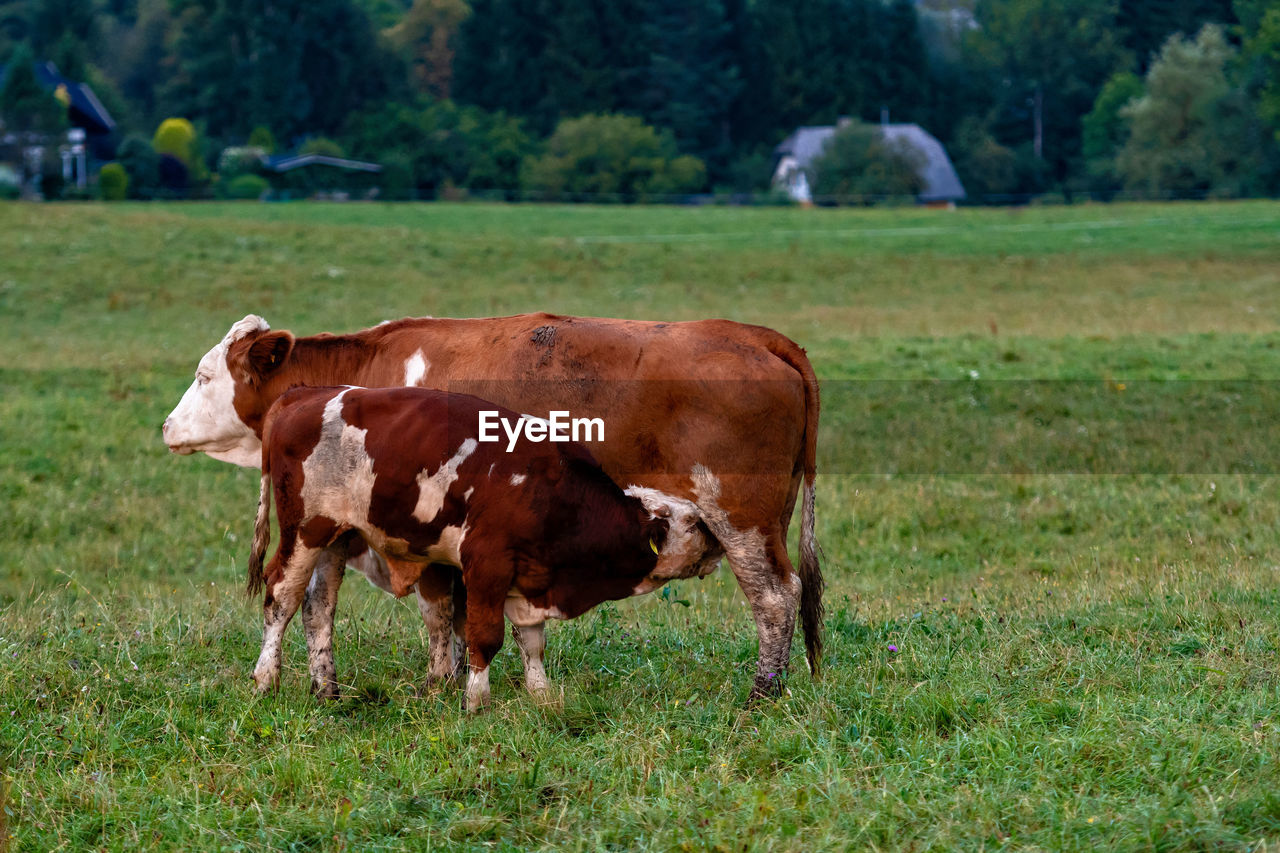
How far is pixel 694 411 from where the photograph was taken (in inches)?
259

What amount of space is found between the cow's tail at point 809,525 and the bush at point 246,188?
6246cm

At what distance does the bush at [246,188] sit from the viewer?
65625 millimetres

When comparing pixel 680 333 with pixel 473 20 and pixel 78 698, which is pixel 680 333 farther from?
pixel 473 20

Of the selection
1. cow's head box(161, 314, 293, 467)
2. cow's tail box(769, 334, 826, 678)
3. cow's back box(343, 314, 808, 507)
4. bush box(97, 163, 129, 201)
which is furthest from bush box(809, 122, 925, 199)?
cow's back box(343, 314, 808, 507)

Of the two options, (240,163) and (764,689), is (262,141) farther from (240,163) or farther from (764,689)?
(764,689)

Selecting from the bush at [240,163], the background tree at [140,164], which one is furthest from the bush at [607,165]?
the background tree at [140,164]

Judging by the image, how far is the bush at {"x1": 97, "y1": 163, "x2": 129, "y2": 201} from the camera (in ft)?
192

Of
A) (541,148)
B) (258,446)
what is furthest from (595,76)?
(258,446)

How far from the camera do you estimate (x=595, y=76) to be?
279 feet

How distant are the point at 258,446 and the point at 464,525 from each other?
2087 millimetres

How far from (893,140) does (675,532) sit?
73645 millimetres

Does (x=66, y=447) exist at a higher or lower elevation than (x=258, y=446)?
lower

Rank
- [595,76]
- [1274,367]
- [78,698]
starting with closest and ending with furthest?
[78,698] → [1274,367] → [595,76]

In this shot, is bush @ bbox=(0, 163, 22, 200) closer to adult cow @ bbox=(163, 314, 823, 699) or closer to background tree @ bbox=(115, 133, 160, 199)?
background tree @ bbox=(115, 133, 160, 199)
